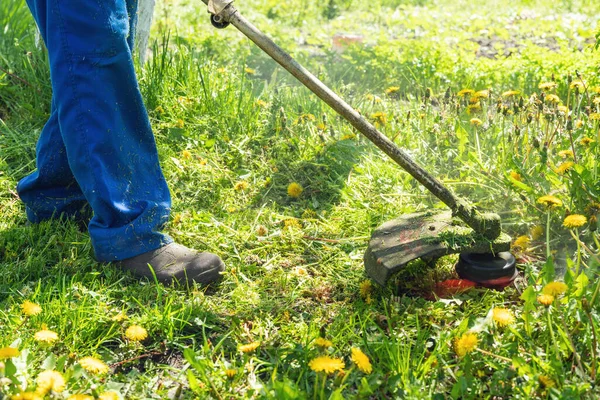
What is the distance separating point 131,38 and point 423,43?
2882mm

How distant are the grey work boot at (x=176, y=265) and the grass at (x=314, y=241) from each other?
0.16ft

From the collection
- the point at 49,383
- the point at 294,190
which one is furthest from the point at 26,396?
the point at 294,190

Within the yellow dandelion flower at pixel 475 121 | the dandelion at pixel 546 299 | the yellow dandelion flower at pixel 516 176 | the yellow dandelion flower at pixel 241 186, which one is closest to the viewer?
the dandelion at pixel 546 299

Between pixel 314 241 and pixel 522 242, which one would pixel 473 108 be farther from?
pixel 314 241

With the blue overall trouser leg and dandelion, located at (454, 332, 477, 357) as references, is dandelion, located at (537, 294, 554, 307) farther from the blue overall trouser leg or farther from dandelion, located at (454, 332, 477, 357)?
the blue overall trouser leg

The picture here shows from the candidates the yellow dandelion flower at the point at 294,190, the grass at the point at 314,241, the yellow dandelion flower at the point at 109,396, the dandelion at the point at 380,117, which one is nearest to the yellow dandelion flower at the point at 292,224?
the grass at the point at 314,241

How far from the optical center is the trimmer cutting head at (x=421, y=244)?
2.46 metres

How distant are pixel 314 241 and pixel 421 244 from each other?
1.96 feet

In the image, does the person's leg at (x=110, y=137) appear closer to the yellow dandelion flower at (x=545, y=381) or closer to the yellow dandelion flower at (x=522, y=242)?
the yellow dandelion flower at (x=522, y=242)

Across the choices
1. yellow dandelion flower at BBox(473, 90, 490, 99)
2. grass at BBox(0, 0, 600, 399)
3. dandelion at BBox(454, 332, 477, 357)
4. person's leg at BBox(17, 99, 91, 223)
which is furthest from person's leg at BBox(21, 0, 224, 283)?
yellow dandelion flower at BBox(473, 90, 490, 99)

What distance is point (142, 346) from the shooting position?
7.48ft

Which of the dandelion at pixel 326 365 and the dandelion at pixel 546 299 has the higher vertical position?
the dandelion at pixel 546 299

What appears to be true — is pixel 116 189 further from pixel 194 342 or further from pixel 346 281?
pixel 346 281

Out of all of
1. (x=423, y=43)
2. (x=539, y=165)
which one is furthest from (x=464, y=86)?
(x=539, y=165)
